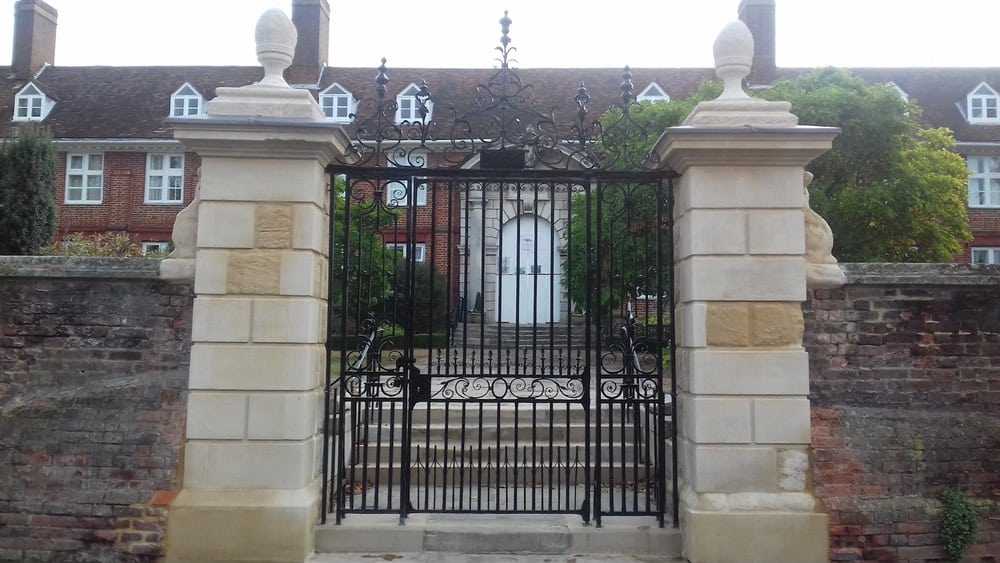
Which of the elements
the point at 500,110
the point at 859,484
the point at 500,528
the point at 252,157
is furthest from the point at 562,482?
the point at 252,157

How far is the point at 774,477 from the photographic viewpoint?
4699 mm

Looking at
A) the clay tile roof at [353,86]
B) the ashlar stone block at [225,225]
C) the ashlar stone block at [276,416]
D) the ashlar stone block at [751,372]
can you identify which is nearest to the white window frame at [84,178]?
the clay tile roof at [353,86]

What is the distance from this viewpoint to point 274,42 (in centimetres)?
488

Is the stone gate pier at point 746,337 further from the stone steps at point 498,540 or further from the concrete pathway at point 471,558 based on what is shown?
the concrete pathway at point 471,558

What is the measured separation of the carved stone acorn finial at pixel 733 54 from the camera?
494 cm

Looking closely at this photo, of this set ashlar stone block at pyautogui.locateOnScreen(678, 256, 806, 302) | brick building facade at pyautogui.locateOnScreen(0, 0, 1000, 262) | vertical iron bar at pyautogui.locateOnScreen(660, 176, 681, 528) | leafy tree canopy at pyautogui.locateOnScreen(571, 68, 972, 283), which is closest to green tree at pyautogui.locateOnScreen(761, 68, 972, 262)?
leafy tree canopy at pyautogui.locateOnScreen(571, 68, 972, 283)

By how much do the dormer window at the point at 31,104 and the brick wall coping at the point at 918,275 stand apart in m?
26.4

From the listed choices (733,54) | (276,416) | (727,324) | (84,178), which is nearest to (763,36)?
(733,54)

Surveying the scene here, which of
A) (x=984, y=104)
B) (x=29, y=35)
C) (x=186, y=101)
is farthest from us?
(x=29, y=35)

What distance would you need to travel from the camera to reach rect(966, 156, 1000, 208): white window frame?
2288 cm

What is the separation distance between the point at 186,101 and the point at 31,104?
5343 millimetres

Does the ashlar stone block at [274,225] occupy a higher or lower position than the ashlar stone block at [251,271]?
higher

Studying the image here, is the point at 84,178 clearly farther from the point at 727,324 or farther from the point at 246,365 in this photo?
the point at 727,324

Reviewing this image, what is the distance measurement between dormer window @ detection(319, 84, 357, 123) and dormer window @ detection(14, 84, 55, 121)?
9.60 m
